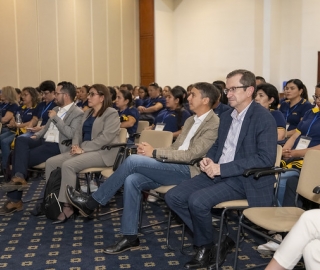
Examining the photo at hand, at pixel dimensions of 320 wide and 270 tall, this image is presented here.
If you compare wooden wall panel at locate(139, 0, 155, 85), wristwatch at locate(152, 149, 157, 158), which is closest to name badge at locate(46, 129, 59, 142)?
wristwatch at locate(152, 149, 157, 158)

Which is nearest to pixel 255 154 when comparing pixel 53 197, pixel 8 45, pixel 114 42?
pixel 53 197

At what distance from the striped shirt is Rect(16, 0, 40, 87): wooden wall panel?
22.6ft

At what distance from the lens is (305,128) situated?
3.68 metres

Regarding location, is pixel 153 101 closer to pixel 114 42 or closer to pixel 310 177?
pixel 114 42

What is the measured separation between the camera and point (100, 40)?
1066cm

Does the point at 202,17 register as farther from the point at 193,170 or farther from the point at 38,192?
the point at 193,170

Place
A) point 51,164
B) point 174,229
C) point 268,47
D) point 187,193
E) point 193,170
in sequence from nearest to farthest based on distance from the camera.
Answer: point 187,193, point 193,170, point 174,229, point 51,164, point 268,47

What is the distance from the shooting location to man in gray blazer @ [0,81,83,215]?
414 centimetres

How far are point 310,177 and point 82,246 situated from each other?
5.72 ft

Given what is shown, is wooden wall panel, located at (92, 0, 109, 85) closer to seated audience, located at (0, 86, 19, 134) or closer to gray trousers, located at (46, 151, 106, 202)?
seated audience, located at (0, 86, 19, 134)

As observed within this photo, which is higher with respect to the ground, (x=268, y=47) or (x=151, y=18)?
(x=151, y=18)

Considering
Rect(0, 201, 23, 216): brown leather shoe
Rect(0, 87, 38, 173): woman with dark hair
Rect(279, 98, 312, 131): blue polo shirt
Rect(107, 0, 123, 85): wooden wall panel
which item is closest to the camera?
Rect(0, 201, 23, 216): brown leather shoe

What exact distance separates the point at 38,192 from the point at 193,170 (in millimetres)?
2452

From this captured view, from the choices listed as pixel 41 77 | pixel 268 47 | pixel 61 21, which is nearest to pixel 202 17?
pixel 268 47
